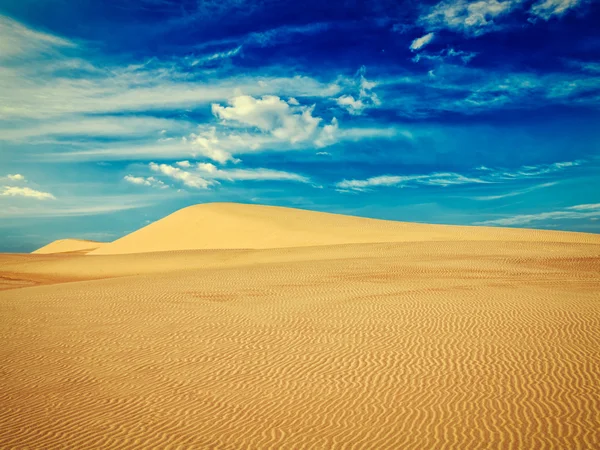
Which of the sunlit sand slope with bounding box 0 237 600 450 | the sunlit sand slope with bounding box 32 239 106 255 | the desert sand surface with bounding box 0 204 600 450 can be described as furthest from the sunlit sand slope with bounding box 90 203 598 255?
the sunlit sand slope with bounding box 32 239 106 255

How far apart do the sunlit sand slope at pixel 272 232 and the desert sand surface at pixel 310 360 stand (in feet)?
70.5

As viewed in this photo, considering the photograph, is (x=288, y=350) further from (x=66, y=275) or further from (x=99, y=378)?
(x=66, y=275)

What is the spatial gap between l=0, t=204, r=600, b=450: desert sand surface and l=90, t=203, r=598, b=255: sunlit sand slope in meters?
21.5

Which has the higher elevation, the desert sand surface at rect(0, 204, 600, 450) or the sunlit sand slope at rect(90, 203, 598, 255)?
the sunlit sand slope at rect(90, 203, 598, 255)

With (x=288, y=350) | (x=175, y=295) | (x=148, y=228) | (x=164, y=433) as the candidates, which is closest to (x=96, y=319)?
(x=175, y=295)

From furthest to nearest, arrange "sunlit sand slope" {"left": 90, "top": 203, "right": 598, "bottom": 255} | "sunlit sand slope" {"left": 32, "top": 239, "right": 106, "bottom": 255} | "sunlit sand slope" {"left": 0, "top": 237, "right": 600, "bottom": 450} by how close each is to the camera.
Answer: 1. "sunlit sand slope" {"left": 32, "top": 239, "right": 106, "bottom": 255}
2. "sunlit sand slope" {"left": 90, "top": 203, "right": 598, "bottom": 255}
3. "sunlit sand slope" {"left": 0, "top": 237, "right": 600, "bottom": 450}

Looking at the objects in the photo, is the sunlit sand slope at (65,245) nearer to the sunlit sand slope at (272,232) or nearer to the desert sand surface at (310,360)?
the sunlit sand slope at (272,232)

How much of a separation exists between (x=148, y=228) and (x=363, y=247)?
38697 millimetres

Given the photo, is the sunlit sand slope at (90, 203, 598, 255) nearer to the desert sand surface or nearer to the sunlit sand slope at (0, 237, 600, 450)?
the desert sand surface

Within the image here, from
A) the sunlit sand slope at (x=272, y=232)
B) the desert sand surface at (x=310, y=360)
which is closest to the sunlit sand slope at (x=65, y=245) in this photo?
the sunlit sand slope at (x=272, y=232)

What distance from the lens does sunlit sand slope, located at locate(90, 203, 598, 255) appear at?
48375 millimetres

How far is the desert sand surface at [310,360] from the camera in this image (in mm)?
7250

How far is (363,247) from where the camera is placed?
39.6 meters

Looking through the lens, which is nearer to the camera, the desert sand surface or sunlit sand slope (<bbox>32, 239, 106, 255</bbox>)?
the desert sand surface
